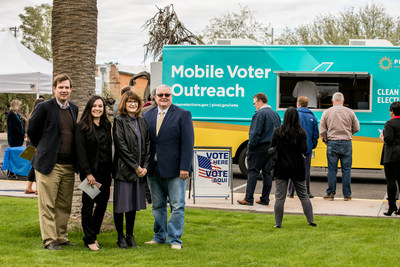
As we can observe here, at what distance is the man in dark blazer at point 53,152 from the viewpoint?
6.45m

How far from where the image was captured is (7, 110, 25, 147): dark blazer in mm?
12984

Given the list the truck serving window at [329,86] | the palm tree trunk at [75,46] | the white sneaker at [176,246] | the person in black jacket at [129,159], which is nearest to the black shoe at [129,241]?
the person in black jacket at [129,159]

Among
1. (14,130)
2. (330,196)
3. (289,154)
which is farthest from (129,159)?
(14,130)

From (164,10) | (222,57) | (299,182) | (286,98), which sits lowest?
(299,182)

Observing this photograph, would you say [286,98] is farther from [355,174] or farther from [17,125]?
[17,125]

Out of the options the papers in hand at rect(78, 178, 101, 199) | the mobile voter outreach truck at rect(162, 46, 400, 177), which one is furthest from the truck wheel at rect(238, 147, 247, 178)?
the papers in hand at rect(78, 178, 101, 199)

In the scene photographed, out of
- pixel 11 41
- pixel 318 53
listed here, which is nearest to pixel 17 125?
pixel 318 53

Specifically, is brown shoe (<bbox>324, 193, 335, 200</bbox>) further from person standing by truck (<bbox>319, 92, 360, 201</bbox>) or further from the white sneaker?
the white sneaker

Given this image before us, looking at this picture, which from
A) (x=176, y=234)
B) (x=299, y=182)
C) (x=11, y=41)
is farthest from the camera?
(x=11, y=41)

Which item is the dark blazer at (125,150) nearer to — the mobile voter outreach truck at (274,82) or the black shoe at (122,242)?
the black shoe at (122,242)

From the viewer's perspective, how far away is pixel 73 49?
7.61m

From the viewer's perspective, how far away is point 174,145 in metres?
6.79

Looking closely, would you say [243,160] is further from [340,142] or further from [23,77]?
[23,77]

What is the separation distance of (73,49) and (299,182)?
3.55m
